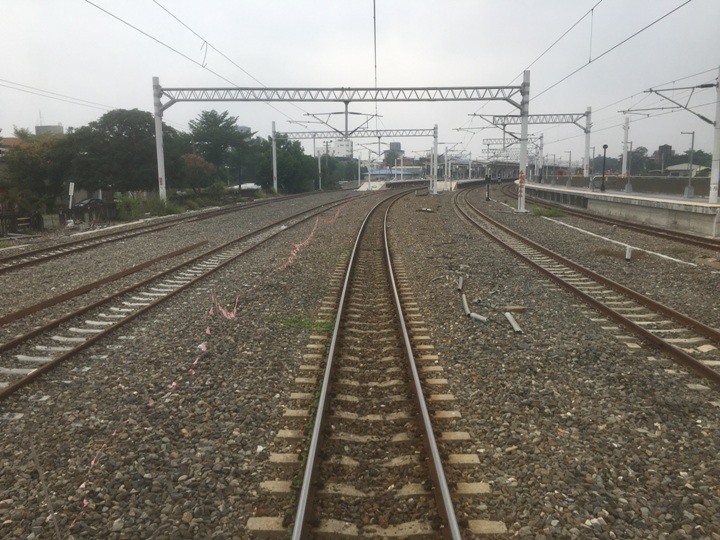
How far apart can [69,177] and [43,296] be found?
2955 centimetres

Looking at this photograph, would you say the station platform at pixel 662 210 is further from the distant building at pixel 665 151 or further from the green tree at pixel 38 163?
the distant building at pixel 665 151

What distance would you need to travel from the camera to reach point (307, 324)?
8125mm

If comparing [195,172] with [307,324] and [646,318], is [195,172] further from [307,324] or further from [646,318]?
[646,318]

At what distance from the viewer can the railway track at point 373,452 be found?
3.55 metres

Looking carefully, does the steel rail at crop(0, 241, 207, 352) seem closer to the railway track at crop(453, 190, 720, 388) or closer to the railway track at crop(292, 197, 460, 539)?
the railway track at crop(292, 197, 460, 539)

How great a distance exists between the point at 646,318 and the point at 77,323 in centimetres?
→ 870

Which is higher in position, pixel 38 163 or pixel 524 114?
pixel 524 114

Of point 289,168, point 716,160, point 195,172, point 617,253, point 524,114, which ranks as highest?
point 524,114

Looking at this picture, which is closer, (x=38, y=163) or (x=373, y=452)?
(x=373, y=452)

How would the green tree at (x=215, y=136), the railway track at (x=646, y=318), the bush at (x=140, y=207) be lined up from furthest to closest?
the green tree at (x=215, y=136)
the bush at (x=140, y=207)
the railway track at (x=646, y=318)

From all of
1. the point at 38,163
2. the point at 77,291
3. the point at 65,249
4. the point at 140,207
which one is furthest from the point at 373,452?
the point at 38,163

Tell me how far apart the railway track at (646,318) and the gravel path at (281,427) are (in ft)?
0.92

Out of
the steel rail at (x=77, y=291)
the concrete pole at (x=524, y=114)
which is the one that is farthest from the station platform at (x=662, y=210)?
the steel rail at (x=77, y=291)

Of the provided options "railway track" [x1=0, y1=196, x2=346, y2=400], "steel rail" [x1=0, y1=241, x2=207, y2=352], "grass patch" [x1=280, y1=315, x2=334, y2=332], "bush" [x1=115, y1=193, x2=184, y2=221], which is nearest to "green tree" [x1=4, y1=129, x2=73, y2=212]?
"bush" [x1=115, y1=193, x2=184, y2=221]
